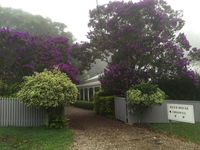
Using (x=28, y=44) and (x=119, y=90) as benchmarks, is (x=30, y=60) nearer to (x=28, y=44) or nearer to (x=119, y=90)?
(x=28, y=44)

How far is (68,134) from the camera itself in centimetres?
838

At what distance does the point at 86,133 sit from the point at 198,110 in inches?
295

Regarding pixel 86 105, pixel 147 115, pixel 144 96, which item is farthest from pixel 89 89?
pixel 144 96

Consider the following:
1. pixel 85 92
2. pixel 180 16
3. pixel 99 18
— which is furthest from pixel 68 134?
pixel 85 92

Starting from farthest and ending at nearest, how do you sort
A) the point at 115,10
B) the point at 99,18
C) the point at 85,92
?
the point at 85,92 → the point at 99,18 → the point at 115,10

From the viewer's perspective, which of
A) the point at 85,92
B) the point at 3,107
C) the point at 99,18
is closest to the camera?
the point at 3,107

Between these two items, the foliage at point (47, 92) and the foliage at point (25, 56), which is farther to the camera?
the foliage at point (25, 56)

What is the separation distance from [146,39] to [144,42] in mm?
228

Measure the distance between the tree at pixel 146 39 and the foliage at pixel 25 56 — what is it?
309cm

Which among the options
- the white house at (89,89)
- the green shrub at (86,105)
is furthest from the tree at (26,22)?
the green shrub at (86,105)

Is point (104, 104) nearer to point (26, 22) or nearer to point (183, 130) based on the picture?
point (183, 130)

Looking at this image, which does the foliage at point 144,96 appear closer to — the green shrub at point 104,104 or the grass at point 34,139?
the green shrub at point 104,104

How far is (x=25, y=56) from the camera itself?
42.9ft

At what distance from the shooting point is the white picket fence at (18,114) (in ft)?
31.4
